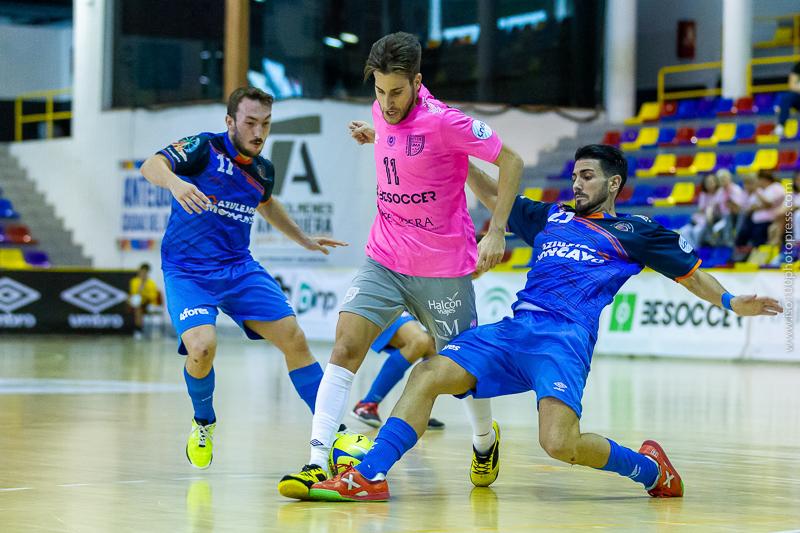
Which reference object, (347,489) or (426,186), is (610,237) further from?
(347,489)

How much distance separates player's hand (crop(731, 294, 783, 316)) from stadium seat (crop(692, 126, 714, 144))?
18.8m

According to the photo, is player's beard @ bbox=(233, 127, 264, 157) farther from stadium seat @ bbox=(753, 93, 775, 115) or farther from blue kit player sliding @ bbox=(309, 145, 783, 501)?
stadium seat @ bbox=(753, 93, 775, 115)

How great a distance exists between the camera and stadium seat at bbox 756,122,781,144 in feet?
74.1

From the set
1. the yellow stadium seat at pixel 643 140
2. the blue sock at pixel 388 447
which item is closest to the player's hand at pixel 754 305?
the blue sock at pixel 388 447

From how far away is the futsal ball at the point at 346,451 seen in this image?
237 inches

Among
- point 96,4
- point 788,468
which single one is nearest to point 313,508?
point 788,468

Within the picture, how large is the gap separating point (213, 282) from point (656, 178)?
1801cm

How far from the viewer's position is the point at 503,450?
25.3ft

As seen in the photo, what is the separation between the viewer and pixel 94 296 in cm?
2297

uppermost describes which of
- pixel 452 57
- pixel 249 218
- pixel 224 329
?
pixel 452 57

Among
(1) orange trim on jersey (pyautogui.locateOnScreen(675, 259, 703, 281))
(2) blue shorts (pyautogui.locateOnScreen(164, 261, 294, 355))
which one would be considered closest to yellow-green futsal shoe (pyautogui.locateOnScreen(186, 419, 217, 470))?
(2) blue shorts (pyautogui.locateOnScreen(164, 261, 294, 355))

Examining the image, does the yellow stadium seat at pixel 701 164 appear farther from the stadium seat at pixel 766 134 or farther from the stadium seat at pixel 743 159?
the stadium seat at pixel 766 134

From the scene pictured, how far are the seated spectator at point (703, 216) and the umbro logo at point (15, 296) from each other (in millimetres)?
11209

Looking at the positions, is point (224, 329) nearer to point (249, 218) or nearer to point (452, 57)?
point (452, 57)
